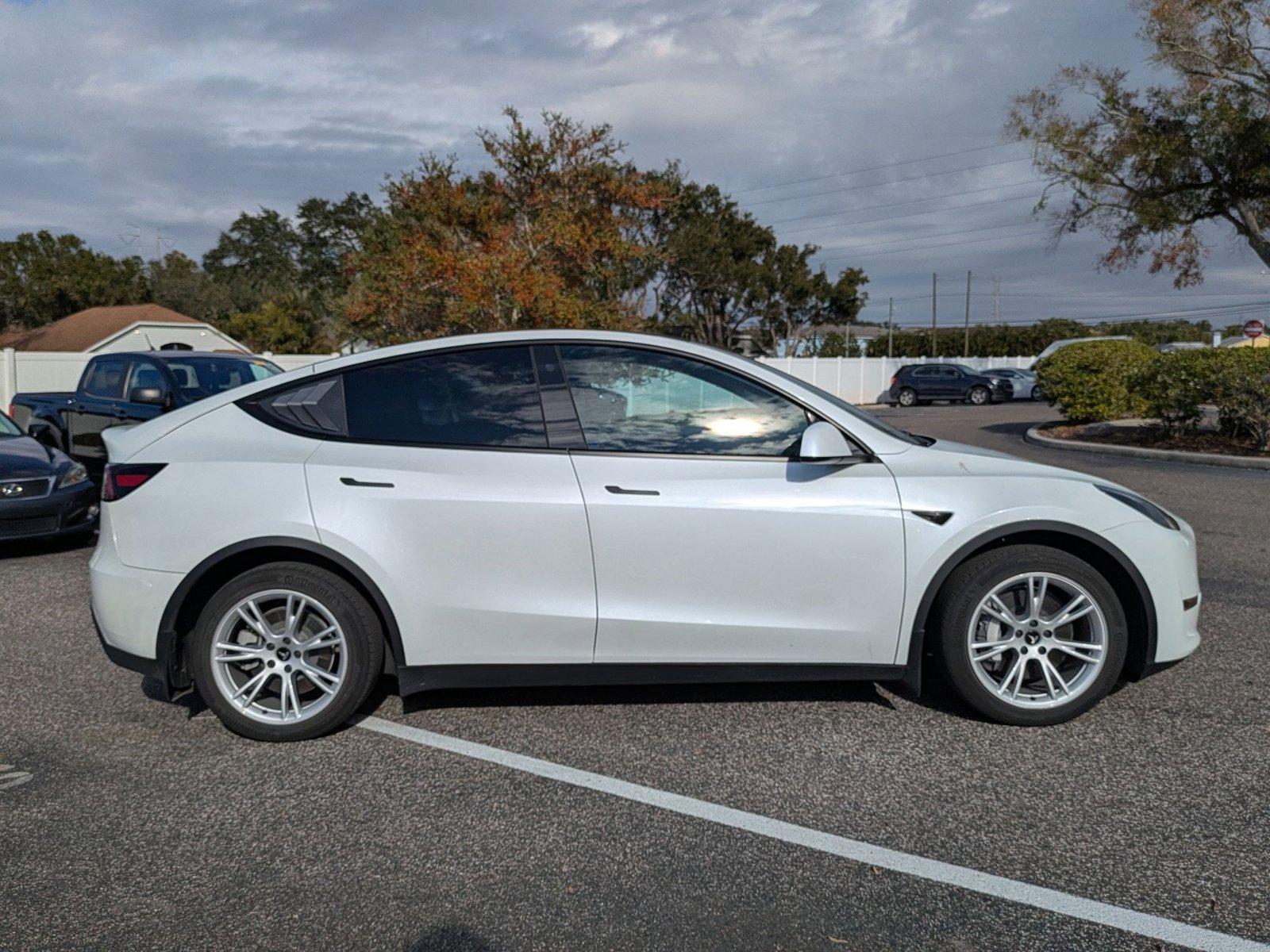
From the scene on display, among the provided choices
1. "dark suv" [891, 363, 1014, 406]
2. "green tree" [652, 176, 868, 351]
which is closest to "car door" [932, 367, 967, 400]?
"dark suv" [891, 363, 1014, 406]

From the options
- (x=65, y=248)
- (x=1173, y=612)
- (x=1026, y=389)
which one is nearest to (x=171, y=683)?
(x=1173, y=612)

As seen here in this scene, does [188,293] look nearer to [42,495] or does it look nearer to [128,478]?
[42,495]

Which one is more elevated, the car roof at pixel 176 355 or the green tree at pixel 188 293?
the green tree at pixel 188 293

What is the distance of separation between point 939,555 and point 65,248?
6098cm

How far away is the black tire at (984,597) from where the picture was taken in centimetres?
418

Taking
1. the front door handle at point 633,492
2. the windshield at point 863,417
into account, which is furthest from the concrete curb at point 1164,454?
the front door handle at point 633,492

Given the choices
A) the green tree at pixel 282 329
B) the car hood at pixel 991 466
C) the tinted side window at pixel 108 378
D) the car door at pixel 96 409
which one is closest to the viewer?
the car hood at pixel 991 466

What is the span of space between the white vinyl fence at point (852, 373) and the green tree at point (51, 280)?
121ft

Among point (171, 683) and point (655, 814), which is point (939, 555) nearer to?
point (655, 814)

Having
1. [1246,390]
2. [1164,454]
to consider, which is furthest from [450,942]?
[1246,390]

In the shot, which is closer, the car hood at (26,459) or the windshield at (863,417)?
the windshield at (863,417)

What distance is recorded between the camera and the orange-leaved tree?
57.3 feet

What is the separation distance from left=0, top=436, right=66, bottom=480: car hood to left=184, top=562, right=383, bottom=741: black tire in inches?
198

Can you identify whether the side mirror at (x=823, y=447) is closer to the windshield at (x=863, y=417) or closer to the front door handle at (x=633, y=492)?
the windshield at (x=863, y=417)
